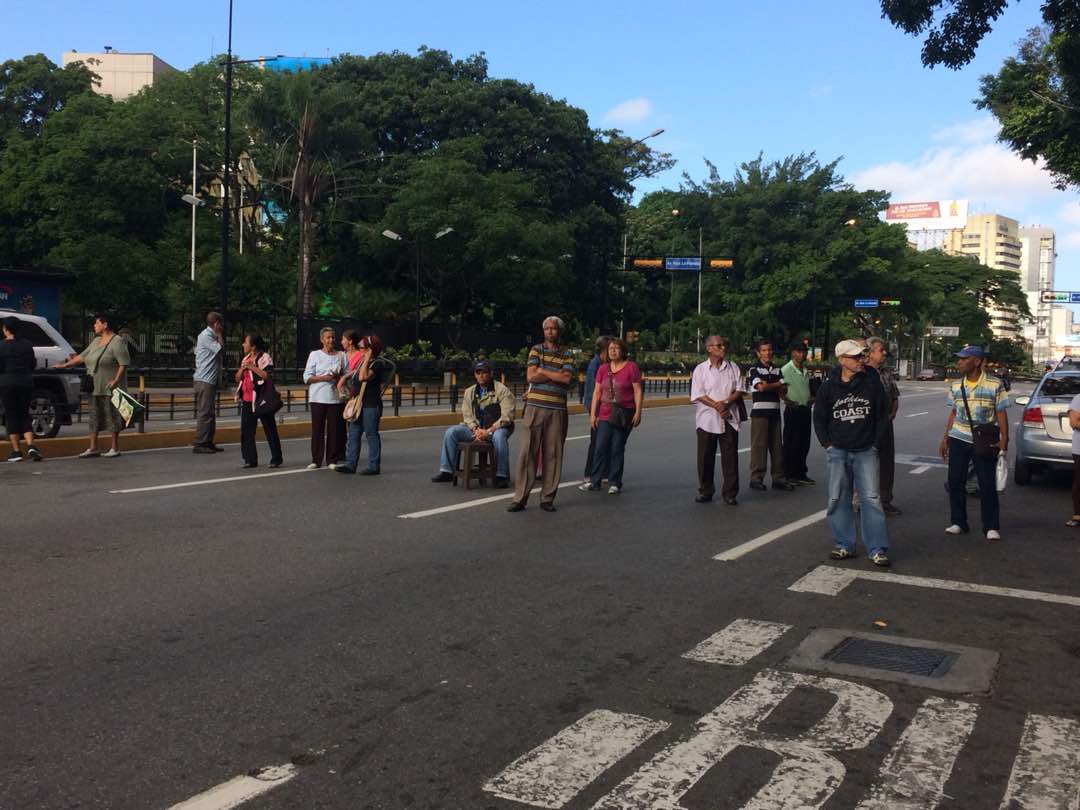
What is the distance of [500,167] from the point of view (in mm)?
48031

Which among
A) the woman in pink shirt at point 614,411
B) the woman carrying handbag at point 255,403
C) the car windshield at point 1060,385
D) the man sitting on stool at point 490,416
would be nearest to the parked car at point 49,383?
the woman carrying handbag at point 255,403

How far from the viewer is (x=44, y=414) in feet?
49.5

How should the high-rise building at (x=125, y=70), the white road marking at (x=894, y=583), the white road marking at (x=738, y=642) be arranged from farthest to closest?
the high-rise building at (x=125, y=70) → the white road marking at (x=894, y=583) → the white road marking at (x=738, y=642)

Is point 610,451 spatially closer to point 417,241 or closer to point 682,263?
point 417,241

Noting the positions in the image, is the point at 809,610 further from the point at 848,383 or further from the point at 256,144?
the point at 256,144

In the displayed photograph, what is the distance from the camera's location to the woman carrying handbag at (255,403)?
41.0ft

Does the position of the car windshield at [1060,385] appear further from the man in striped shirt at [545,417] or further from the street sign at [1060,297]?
the street sign at [1060,297]

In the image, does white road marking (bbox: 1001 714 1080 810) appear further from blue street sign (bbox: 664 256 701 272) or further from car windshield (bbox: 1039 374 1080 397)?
blue street sign (bbox: 664 256 701 272)

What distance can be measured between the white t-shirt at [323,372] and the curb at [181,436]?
396 centimetres

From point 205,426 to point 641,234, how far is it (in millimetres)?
64661

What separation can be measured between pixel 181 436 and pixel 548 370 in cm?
846

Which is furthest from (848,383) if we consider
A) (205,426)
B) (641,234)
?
(641,234)

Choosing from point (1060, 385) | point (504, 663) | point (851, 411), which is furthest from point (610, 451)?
point (504, 663)

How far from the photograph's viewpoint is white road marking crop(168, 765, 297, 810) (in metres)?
3.27
